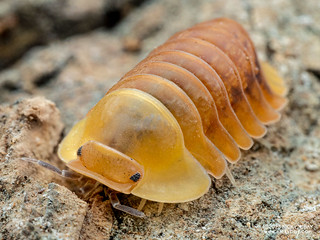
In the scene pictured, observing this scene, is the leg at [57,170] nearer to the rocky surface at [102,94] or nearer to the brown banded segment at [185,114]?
the rocky surface at [102,94]

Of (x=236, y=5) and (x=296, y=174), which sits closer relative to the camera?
(x=296, y=174)

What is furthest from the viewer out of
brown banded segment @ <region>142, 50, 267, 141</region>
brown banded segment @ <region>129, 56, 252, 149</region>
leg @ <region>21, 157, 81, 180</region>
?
brown banded segment @ <region>129, 56, 252, 149</region>

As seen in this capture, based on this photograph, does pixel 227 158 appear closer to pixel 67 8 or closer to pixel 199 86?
pixel 199 86

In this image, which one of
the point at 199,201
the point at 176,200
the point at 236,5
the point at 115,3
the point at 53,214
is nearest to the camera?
the point at 53,214

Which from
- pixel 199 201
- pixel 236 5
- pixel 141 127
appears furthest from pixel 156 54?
pixel 236 5

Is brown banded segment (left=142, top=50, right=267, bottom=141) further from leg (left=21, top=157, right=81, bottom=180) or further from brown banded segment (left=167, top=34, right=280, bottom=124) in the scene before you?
leg (left=21, top=157, right=81, bottom=180)

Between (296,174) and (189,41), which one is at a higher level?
(189,41)

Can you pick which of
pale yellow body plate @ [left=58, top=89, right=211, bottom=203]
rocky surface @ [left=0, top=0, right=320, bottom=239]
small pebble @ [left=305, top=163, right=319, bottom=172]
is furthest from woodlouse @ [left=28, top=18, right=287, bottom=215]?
small pebble @ [left=305, top=163, right=319, bottom=172]

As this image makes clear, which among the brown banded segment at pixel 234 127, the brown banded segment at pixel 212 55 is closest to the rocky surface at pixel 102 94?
the brown banded segment at pixel 234 127
